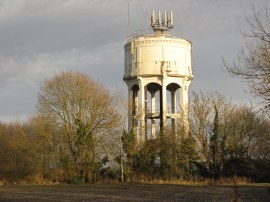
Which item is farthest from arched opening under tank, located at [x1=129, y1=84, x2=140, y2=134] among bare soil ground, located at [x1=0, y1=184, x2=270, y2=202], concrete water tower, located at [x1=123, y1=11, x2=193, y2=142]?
bare soil ground, located at [x1=0, y1=184, x2=270, y2=202]

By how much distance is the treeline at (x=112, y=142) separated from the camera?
42.5 meters

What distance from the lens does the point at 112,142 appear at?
45031 millimetres

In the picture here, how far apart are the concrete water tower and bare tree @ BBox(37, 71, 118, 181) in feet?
8.20

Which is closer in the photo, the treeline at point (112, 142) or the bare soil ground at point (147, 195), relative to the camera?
the bare soil ground at point (147, 195)

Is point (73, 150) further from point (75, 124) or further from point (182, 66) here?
point (182, 66)

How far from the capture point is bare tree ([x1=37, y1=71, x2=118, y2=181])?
44312 millimetres

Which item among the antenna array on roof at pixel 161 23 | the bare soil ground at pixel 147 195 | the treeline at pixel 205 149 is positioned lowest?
the bare soil ground at pixel 147 195

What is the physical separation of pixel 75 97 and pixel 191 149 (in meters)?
11.2

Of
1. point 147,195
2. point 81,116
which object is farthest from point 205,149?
point 147,195

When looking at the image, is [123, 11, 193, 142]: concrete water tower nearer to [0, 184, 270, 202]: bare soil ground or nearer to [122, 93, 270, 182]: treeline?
[122, 93, 270, 182]: treeline

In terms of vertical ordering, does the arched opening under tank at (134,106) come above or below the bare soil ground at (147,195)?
above

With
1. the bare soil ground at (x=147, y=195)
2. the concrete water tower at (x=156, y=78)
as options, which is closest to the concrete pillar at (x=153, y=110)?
the concrete water tower at (x=156, y=78)

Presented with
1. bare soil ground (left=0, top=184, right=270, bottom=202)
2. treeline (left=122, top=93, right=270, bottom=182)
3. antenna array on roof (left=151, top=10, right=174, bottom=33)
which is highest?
antenna array on roof (left=151, top=10, right=174, bottom=33)

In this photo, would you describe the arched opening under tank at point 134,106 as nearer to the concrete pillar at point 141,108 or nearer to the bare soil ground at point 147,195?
the concrete pillar at point 141,108
